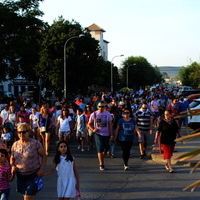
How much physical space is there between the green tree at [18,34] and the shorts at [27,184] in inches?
968

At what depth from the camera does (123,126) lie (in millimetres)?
9289

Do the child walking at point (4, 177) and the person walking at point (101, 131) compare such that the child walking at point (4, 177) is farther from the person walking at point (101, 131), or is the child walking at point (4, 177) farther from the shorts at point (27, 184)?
the person walking at point (101, 131)

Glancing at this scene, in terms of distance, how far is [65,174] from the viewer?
5.18 meters

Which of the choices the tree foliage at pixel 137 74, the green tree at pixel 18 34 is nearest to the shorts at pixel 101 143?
the green tree at pixel 18 34

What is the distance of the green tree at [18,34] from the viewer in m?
28.9

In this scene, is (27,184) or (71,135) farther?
(71,135)

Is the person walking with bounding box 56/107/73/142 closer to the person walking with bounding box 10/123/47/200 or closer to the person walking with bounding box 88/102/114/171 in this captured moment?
the person walking with bounding box 88/102/114/171

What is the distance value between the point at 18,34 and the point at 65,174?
26148mm

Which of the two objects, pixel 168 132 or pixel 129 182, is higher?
pixel 168 132

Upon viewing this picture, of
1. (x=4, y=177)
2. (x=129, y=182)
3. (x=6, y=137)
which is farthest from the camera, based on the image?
(x=6, y=137)

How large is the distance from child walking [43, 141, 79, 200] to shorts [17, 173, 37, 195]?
0.21 metres

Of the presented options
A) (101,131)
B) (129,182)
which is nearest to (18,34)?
(101,131)

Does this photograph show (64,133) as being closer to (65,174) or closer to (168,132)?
(168,132)

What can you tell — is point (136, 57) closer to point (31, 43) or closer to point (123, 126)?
point (31, 43)
